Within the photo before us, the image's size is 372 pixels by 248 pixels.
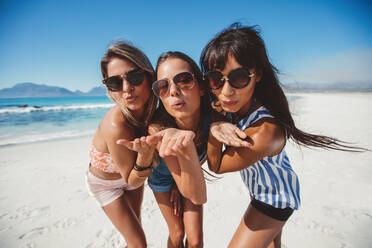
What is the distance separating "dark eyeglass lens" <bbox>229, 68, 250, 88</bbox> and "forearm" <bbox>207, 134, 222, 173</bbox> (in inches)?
21.3

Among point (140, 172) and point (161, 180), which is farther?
point (161, 180)

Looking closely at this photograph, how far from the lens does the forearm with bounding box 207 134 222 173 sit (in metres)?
1.70

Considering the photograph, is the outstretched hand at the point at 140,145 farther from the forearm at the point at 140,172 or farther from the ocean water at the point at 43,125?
the ocean water at the point at 43,125

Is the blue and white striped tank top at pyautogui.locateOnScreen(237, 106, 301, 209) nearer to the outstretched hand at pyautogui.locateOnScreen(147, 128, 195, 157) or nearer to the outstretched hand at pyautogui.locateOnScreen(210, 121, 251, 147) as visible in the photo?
the outstretched hand at pyautogui.locateOnScreen(210, 121, 251, 147)

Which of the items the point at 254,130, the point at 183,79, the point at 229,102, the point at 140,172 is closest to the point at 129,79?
the point at 183,79

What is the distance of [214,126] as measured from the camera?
5.74 ft

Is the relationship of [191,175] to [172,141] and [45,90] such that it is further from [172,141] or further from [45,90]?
[45,90]

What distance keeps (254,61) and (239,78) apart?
0.72ft

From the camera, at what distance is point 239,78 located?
5.53 feet

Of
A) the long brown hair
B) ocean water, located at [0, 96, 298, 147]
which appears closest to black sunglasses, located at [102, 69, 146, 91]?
the long brown hair

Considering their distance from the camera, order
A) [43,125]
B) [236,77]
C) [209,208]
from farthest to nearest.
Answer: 1. [43,125]
2. [209,208]
3. [236,77]

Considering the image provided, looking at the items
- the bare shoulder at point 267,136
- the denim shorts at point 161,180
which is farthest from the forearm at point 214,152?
the denim shorts at point 161,180

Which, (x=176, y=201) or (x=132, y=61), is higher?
(x=132, y=61)

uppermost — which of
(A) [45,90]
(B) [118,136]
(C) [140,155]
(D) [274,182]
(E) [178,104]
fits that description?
(E) [178,104]
